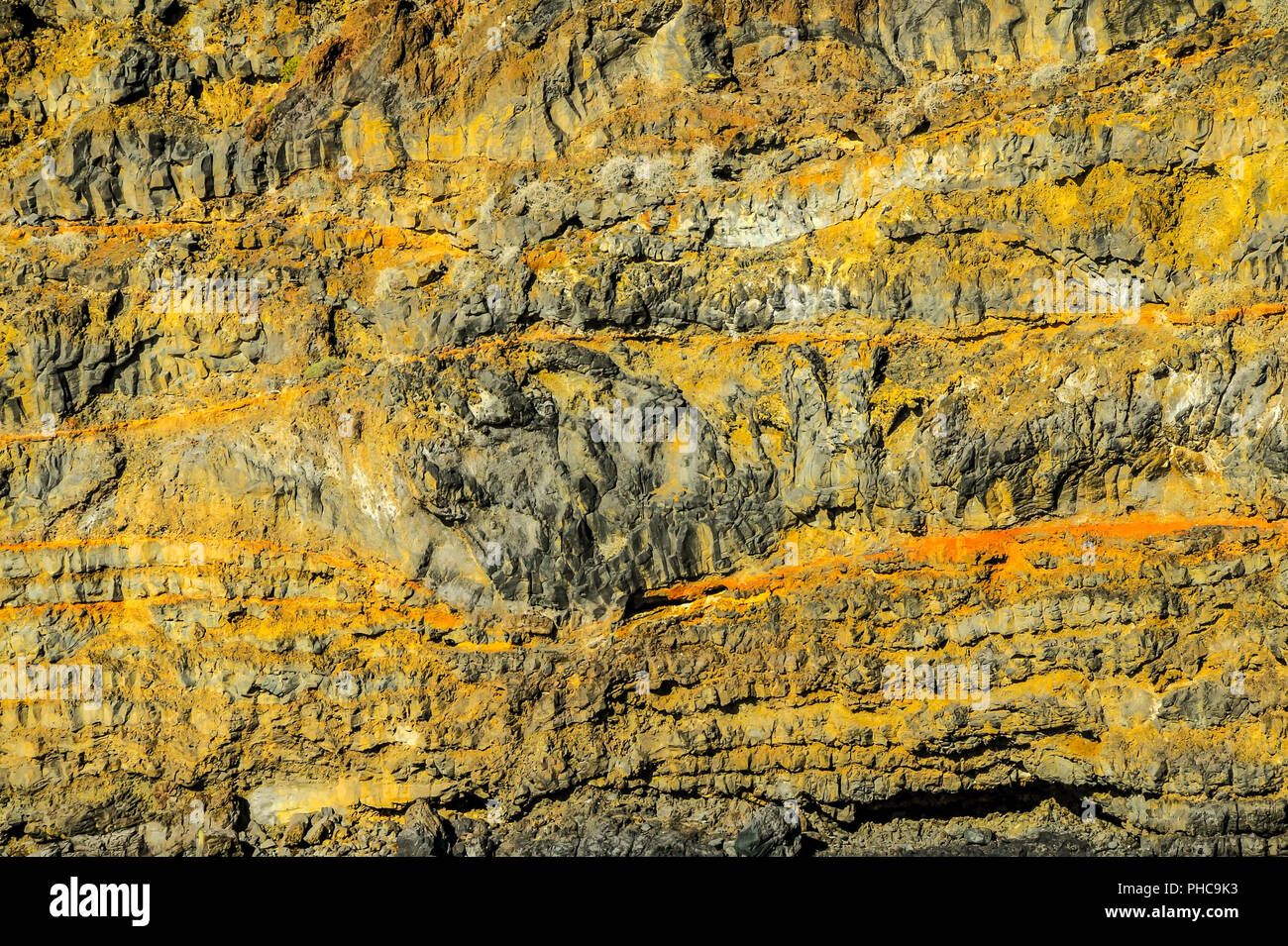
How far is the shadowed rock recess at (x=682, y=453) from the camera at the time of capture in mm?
15055

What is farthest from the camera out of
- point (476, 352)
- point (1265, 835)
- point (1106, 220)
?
point (476, 352)

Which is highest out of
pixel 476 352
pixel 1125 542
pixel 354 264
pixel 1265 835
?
pixel 354 264

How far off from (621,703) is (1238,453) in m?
7.87

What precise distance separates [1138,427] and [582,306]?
693 cm

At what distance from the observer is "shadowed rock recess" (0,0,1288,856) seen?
15.1 meters

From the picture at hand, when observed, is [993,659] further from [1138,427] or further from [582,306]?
[582,306]

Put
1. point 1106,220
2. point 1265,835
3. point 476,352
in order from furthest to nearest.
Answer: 1. point 476,352
2. point 1106,220
3. point 1265,835

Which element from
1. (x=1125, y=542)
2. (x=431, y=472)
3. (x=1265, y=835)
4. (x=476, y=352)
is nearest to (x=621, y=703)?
(x=431, y=472)

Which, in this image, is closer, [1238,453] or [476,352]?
[1238,453]

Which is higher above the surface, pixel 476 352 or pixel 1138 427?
pixel 476 352

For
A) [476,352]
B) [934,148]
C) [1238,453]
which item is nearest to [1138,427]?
[1238,453]

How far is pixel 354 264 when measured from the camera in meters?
17.2

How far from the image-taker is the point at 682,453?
15969 millimetres

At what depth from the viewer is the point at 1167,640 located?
14805 mm
